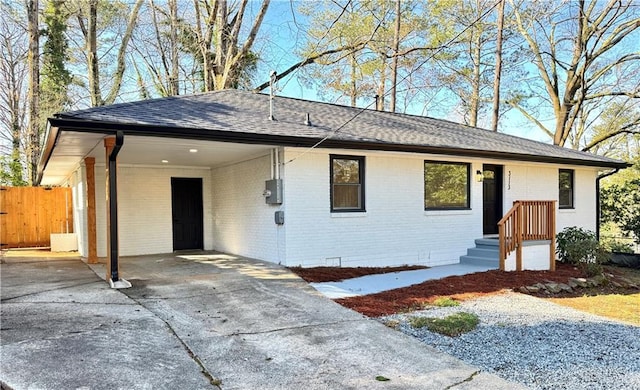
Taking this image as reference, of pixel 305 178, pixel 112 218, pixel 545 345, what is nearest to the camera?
pixel 545 345

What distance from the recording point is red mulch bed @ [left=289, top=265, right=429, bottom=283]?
7520mm

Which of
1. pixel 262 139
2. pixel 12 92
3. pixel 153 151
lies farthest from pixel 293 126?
pixel 12 92

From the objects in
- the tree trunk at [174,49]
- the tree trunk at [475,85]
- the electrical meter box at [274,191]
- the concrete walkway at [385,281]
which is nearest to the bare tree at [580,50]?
the tree trunk at [475,85]

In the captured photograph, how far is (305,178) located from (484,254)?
15.8 feet

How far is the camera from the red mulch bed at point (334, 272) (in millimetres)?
7520

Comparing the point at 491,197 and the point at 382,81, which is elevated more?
the point at 382,81

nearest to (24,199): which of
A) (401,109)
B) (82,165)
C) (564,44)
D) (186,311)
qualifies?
(82,165)

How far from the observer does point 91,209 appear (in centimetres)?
952

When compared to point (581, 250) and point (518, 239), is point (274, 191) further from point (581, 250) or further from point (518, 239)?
point (581, 250)

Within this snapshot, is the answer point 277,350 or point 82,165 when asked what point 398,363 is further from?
point 82,165

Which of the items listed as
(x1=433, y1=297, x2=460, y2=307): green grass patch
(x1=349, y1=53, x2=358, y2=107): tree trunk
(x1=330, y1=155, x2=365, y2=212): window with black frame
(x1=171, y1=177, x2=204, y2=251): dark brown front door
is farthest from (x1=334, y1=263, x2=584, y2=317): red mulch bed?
(x1=349, y1=53, x2=358, y2=107): tree trunk

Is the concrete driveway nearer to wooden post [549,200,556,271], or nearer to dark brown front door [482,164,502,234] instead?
wooden post [549,200,556,271]

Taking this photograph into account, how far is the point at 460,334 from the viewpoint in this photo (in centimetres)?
487

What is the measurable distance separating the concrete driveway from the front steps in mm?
5016
